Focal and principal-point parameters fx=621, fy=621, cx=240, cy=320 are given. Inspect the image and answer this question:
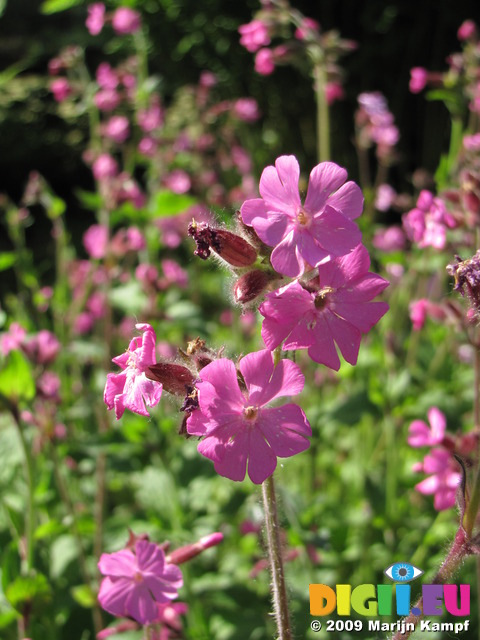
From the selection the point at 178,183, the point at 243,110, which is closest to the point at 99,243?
the point at 178,183

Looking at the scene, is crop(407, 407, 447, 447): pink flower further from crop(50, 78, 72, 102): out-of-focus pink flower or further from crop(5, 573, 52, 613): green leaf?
crop(50, 78, 72, 102): out-of-focus pink flower

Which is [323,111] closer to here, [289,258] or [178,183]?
[178,183]

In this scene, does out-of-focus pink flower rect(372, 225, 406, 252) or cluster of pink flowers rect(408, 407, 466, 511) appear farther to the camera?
out-of-focus pink flower rect(372, 225, 406, 252)

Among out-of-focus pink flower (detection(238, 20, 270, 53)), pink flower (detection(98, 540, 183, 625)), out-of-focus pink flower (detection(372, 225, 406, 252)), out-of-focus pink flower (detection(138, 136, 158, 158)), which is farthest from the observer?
out-of-focus pink flower (detection(138, 136, 158, 158))

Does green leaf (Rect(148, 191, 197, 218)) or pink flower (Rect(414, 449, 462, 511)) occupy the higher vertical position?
green leaf (Rect(148, 191, 197, 218))

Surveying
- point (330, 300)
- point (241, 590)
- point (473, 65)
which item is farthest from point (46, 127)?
point (330, 300)

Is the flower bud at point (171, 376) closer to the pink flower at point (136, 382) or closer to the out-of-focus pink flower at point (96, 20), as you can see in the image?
the pink flower at point (136, 382)

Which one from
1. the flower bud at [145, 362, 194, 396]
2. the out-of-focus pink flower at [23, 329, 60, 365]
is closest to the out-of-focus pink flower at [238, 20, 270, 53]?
the out-of-focus pink flower at [23, 329, 60, 365]
